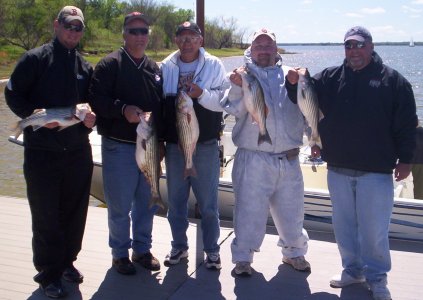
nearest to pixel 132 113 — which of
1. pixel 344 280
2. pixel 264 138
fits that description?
pixel 264 138

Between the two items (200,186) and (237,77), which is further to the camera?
(200,186)

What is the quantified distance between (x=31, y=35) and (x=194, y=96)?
4280cm

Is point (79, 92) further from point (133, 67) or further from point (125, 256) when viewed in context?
point (125, 256)

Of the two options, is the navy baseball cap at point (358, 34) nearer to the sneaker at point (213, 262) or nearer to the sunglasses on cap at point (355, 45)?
the sunglasses on cap at point (355, 45)

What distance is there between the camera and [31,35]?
4303 cm

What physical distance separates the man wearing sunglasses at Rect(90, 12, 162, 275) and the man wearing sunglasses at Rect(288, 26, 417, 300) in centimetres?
111

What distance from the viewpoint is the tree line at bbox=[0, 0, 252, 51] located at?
42.7 metres

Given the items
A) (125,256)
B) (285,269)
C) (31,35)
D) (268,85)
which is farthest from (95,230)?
(31,35)

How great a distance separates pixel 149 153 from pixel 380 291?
6.38ft

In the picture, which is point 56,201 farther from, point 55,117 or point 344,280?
point 344,280

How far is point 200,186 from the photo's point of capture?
4.15 metres

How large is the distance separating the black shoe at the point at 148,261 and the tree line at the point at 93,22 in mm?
23569

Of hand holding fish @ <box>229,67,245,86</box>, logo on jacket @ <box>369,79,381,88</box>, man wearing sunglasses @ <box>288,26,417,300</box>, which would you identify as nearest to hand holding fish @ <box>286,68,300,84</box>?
man wearing sunglasses @ <box>288,26,417,300</box>

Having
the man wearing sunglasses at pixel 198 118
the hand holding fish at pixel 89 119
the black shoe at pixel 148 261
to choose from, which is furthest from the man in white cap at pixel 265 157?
the hand holding fish at pixel 89 119
